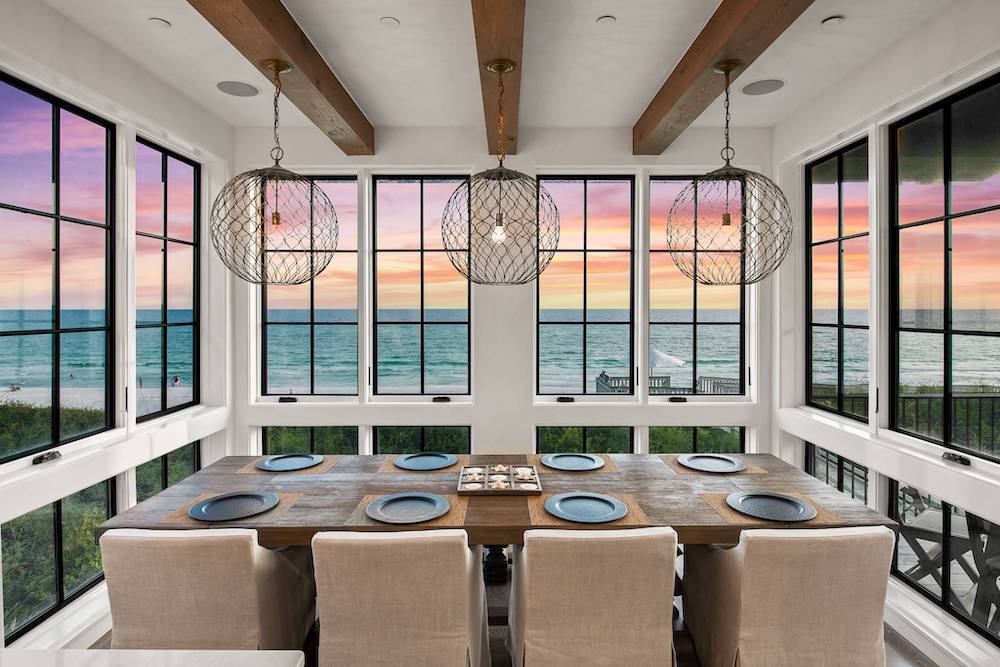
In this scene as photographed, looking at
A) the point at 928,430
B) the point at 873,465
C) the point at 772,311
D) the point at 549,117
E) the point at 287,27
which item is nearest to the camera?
the point at 287,27

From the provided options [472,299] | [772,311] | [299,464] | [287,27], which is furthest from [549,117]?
[299,464]

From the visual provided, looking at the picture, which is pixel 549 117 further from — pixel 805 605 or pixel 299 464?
pixel 805 605

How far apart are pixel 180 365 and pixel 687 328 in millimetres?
3348

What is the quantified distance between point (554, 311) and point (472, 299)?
59 centimetres

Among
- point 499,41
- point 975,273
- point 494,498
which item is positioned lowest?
point 494,498

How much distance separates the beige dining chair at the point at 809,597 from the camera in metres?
1.65

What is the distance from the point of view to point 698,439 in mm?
3973

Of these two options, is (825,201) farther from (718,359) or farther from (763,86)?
(718,359)

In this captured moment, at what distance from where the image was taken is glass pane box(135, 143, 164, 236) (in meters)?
3.07

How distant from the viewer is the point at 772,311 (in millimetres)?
3799

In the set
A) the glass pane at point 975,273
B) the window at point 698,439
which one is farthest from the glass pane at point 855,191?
the window at point 698,439

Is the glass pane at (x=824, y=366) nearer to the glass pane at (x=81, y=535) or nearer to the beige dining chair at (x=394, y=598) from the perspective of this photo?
the beige dining chair at (x=394, y=598)

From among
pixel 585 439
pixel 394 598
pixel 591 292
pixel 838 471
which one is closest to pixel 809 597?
pixel 394 598

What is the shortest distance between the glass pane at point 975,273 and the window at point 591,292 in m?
1.86
